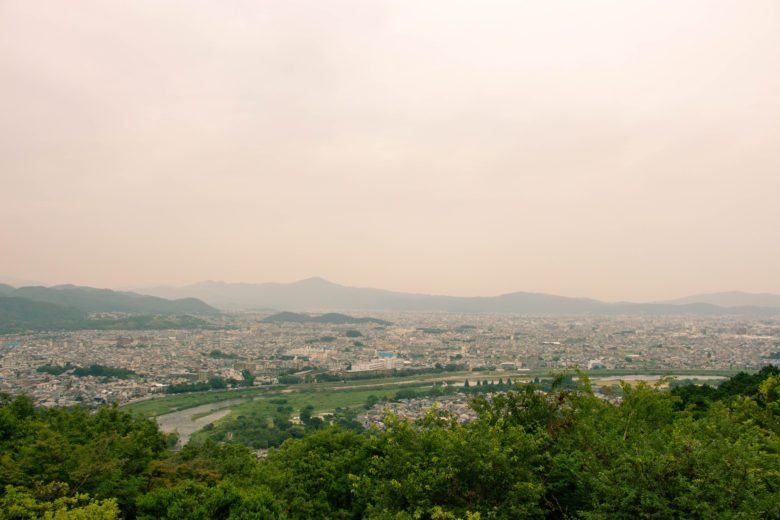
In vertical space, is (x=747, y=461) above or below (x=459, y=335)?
above

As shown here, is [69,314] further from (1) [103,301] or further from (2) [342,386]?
(2) [342,386]

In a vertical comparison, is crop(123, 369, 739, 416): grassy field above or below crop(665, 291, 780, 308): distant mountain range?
below

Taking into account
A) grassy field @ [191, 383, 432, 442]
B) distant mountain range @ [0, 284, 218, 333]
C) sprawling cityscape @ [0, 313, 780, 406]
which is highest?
distant mountain range @ [0, 284, 218, 333]

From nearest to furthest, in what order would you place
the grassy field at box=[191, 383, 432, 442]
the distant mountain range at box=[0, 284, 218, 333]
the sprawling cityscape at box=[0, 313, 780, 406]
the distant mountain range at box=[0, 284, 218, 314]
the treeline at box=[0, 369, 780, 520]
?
the treeline at box=[0, 369, 780, 520] → the grassy field at box=[191, 383, 432, 442] → the sprawling cityscape at box=[0, 313, 780, 406] → the distant mountain range at box=[0, 284, 218, 333] → the distant mountain range at box=[0, 284, 218, 314]

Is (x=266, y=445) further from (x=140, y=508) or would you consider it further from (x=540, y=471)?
(x=540, y=471)

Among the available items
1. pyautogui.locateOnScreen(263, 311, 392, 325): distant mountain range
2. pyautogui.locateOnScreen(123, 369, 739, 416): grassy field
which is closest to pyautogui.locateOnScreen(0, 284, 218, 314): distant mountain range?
pyautogui.locateOnScreen(263, 311, 392, 325): distant mountain range

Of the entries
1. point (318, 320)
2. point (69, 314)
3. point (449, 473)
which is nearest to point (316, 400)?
point (449, 473)

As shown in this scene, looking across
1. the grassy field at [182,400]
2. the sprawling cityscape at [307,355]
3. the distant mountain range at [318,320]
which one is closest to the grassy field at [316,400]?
the grassy field at [182,400]

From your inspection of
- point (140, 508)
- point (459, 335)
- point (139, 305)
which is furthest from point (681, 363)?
point (139, 305)

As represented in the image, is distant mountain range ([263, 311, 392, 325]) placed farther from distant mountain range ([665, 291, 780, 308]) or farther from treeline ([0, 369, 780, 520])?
distant mountain range ([665, 291, 780, 308])
